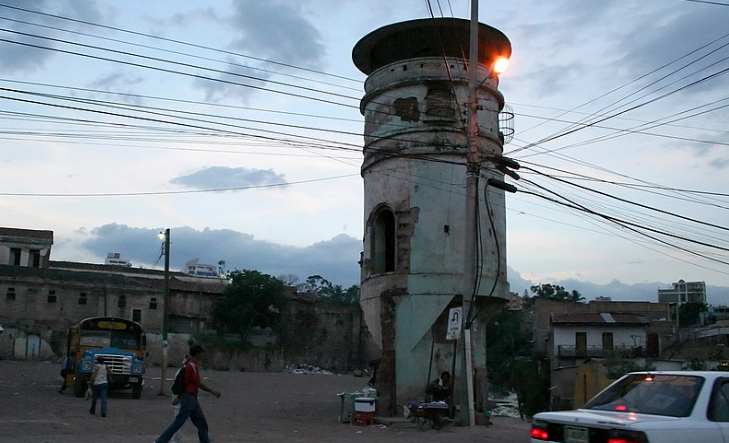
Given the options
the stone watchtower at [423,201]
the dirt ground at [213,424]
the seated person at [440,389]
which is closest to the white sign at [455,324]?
the seated person at [440,389]

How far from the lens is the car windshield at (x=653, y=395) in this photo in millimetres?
7547

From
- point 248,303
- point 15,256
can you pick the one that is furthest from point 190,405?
point 15,256

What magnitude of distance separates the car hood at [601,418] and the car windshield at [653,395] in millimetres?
217

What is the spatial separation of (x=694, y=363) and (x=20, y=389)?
130ft

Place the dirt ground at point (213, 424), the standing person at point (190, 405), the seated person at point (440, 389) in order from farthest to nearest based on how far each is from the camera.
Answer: the seated person at point (440, 389) < the dirt ground at point (213, 424) < the standing person at point (190, 405)

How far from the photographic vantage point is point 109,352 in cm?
2677

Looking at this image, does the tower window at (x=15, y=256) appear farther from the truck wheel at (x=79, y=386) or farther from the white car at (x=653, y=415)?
the white car at (x=653, y=415)

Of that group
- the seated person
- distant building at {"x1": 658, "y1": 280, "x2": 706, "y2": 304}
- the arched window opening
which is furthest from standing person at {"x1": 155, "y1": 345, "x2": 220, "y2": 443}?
distant building at {"x1": 658, "y1": 280, "x2": 706, "y2": 304}

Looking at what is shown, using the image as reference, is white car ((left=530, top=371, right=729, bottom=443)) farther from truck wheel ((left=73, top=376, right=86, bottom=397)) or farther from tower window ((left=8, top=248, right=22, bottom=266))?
tower window ((left=8, top=248, right=22, bottom=266))

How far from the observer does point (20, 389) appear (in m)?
29.1

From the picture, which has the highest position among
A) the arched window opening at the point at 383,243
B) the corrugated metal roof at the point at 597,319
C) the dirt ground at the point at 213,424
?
the arched window opening at the point at 383,243

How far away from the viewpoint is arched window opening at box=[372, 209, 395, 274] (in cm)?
2338

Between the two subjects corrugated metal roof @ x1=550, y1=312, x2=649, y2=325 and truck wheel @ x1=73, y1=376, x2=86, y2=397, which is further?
corrugated metal roof @ x1=550, y1=312, x2=649, y2=325

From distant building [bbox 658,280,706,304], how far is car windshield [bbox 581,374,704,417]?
136 m
